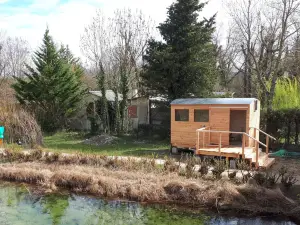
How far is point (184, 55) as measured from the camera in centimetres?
1633

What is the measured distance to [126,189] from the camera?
905 centimetres

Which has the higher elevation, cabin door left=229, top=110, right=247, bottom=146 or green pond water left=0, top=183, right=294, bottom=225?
cabin door left=229, top=110, right=247, bottom=146

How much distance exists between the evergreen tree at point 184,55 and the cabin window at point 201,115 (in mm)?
4064

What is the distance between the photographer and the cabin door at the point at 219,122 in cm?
1211

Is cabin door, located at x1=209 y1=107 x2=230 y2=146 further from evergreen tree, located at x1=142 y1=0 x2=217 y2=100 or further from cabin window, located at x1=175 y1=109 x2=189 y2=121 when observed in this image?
evergreen tree, located at x1=142 y1=0 x2=217 y2=100

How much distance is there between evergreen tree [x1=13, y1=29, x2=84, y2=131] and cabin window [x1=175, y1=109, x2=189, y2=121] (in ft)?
33.7

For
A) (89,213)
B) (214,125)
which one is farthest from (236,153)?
(89,213)

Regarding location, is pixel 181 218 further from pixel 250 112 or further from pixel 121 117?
pixel 121 117

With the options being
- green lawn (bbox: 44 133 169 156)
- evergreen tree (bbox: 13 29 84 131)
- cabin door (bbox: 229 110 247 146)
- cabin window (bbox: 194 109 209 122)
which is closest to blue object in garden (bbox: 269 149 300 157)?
cabin door (bbox: 229 110 247 146)

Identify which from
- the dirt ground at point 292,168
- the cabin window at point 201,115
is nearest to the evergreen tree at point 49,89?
the cabin window at point 201,115

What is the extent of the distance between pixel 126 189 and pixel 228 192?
2.85 metres

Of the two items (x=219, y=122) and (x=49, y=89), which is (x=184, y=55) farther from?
(x=49, y=89)

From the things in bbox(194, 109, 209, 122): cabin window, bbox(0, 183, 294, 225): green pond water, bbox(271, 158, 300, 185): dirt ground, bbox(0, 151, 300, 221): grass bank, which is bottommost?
bbox(0, 183, 294, 225): green pond water

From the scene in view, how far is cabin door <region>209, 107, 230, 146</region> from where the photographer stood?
39.7 ft
